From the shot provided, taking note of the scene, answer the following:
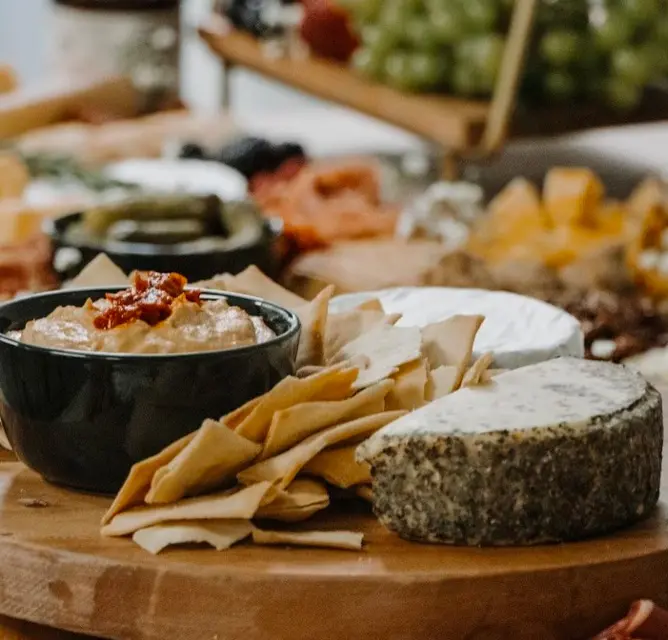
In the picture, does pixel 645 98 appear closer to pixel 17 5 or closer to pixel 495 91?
pixel 495 91

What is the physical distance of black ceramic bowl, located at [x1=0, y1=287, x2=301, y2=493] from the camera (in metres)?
0.99

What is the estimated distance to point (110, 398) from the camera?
994 millimetres

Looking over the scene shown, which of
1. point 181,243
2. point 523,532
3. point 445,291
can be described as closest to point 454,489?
point 523,532

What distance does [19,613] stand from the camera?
94 centimetres

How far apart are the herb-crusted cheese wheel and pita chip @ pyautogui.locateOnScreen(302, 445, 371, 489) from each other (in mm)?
30

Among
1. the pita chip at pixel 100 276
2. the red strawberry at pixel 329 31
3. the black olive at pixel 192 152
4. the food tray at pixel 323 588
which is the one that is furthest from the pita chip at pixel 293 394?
the red strawberry at pixel 329 31

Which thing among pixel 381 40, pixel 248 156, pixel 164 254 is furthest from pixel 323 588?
pixel 381 40

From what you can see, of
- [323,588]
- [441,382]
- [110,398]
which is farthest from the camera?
[441,382]

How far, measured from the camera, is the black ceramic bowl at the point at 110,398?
0.99 meters

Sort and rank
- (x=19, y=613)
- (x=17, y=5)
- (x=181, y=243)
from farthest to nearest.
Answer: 1. (x=17, y=5)
2. (x=181, y=243)
3. (x=19, y=613)

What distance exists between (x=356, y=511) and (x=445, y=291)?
461mm

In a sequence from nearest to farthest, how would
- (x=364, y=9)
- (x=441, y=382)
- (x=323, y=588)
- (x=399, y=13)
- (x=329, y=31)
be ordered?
(x=323, y=588) → (x=441, y=382) → (x=399, y=13) → (x=364, y=9) → (x=329, y=31)

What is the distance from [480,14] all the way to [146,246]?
1.30 meters

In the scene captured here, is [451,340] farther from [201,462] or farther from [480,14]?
[480,14]
